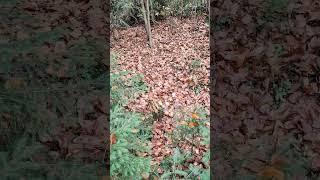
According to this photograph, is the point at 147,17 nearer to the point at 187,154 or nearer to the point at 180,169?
the point at 187,154

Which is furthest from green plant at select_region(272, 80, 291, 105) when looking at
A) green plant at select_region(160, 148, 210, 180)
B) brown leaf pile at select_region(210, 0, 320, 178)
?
green plant at select_region(160, 148, 210, 180)

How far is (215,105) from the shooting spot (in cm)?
388

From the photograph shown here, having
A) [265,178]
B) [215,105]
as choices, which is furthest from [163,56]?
[265,178]

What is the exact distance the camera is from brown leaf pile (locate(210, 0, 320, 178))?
3213 millimetres

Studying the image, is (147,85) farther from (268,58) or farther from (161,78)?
(268,58)

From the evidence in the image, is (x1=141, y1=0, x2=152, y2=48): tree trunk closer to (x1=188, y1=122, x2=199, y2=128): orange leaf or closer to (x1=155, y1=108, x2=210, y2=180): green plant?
(x1=155, y1=108, x2=210, y2=180): green plant

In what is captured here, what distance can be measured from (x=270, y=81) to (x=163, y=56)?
6.27 feet

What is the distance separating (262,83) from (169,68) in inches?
59.4

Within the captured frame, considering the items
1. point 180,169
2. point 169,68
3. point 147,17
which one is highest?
point 147,17

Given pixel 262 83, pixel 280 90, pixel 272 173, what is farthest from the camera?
pixel 262 83

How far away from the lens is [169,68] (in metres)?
5.13

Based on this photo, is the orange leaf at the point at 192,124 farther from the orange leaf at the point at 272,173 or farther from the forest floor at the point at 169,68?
the orange leaf at the point at 272,173

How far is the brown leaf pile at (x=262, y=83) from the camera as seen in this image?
10.5 feet

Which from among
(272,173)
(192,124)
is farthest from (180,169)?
(272,173)
